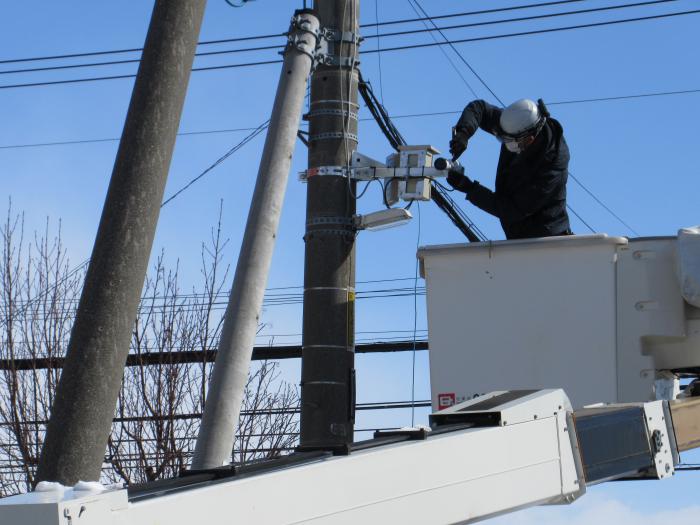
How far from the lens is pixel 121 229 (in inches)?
185

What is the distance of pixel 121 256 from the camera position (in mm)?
4648

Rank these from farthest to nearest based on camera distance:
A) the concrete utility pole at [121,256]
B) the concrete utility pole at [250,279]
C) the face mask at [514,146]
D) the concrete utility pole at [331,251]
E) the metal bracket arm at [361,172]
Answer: the metal bracket arm at [361,172], the concrete utility pole at [331,251], the face mask at [514,146], the concrete utility pole at [250,279], the concrete utility pole at [121,256]

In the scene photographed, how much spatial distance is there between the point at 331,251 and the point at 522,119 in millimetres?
2022

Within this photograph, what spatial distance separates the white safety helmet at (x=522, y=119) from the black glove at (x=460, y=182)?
Answer: 545 millimetres

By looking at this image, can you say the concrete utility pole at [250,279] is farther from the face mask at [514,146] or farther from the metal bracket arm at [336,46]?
the face mask at [514,146]

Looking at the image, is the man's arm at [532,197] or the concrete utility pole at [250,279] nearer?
the concrete utility pole at [250,279]

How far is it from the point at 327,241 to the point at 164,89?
11.8 feet

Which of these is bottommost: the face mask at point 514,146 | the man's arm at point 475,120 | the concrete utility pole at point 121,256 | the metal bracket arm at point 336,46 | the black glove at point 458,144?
the concrete utility pole at point 121,256

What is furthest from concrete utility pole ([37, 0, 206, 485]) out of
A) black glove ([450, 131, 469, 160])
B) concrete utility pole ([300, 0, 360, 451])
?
concrete utility pole ([300, 0, 360, 451])

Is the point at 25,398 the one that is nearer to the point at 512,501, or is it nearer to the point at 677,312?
the point at 677,312

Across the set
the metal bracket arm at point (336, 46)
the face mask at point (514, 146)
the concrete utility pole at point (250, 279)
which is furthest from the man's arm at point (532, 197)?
the metal bracket arm at point (336, 46)

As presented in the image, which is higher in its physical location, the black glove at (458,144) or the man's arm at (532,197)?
the black glove at (458,144)

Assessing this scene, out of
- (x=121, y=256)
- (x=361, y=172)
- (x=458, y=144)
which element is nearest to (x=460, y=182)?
(x=458, y=144)

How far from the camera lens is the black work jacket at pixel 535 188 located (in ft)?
22.8
